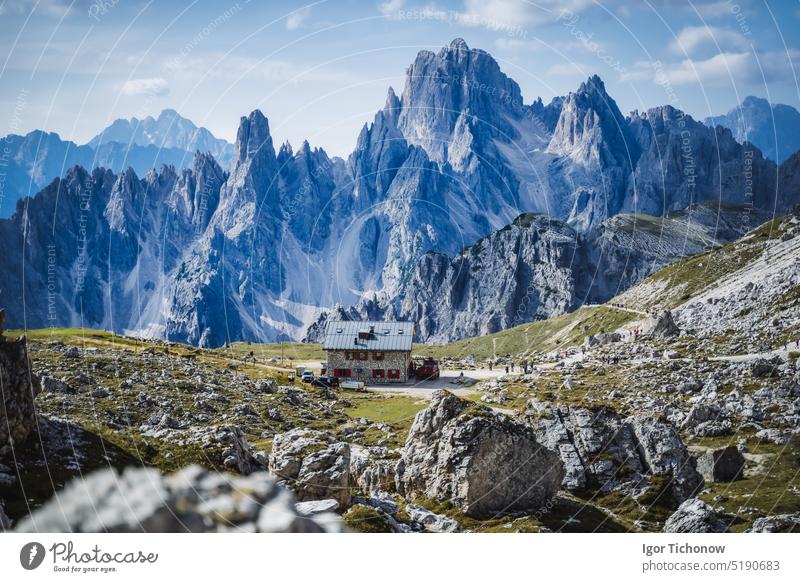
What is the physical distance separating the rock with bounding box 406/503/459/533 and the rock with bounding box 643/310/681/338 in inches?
3904

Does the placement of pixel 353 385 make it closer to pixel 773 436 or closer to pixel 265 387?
pixel 265 387

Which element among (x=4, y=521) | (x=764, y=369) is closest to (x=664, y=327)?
(x=764, y=369)

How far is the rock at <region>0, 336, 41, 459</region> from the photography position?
121 ft

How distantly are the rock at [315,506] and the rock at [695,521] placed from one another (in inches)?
725

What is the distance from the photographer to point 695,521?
40.9m

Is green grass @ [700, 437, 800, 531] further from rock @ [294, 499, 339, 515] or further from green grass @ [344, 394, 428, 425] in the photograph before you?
green grass @ [344, 394, 428, 425]

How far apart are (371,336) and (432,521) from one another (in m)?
56.2

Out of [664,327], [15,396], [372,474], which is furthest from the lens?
[664,327]

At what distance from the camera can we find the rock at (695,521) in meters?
40.6

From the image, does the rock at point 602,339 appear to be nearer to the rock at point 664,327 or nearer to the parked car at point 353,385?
the rock at point 664,327

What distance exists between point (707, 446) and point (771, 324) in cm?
5053

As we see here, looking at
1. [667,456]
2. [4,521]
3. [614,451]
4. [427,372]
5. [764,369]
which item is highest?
[764,369]

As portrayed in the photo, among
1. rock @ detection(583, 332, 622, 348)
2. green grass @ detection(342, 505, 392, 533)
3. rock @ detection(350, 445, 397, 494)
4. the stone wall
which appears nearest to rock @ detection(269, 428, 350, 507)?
green grass @ detection(342, 505, 392, 533)

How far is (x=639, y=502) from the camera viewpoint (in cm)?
4616
